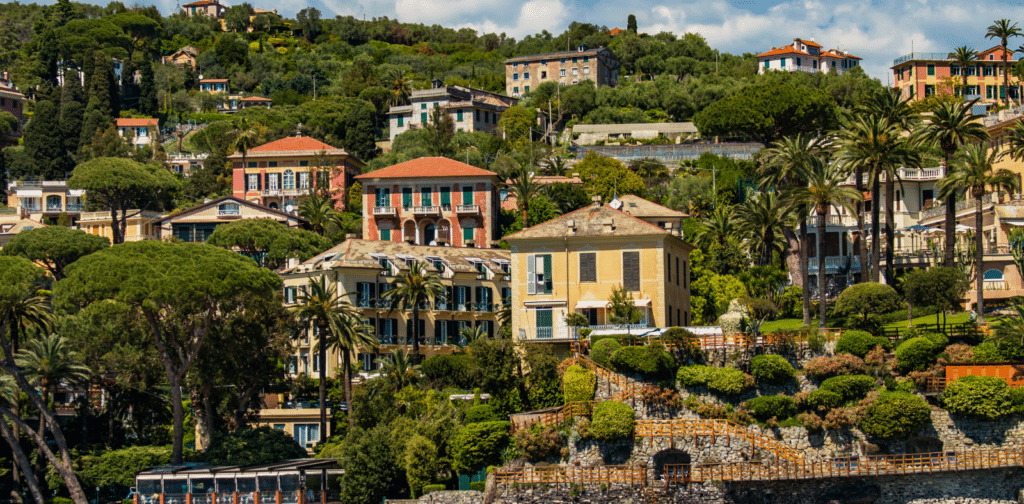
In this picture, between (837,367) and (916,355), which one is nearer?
(916,355)

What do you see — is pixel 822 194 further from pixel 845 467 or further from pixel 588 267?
pixel 845 467

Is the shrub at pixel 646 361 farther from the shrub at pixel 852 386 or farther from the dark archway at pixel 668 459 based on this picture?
the shrub at pixel 852 386

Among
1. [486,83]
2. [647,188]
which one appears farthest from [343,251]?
[486,83]

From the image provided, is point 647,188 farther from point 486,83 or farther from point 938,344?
point 486,83

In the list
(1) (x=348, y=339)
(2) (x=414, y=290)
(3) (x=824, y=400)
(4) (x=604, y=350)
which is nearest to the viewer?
(3) (x=824, y=400)

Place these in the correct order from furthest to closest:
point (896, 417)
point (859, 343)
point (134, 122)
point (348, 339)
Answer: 1. point (134, 122)
2. point (348, 339)
3. point (859, 343)
4. point (896, 417)

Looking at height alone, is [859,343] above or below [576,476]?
above

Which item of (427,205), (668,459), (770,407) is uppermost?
(427,205)

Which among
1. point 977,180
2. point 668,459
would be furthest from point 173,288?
point 977,180
